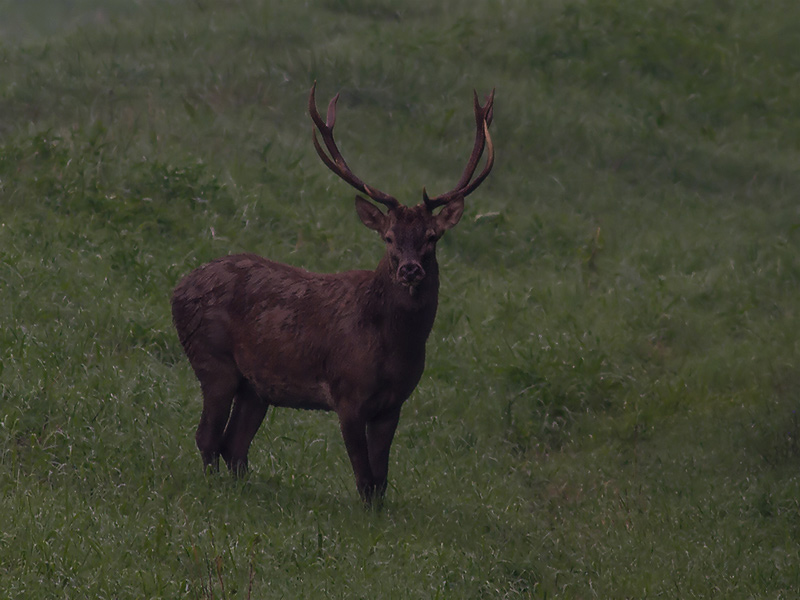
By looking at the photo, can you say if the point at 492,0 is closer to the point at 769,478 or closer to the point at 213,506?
the point at 769,478

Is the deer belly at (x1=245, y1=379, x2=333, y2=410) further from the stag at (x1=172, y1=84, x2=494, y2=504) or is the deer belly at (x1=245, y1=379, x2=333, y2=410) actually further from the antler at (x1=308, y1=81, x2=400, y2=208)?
the antler at (x1=308, y1=81, x2=400, y2=208)

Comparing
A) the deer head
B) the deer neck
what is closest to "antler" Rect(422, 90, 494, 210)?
the deer head

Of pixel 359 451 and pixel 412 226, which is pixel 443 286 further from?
pixel 412 226

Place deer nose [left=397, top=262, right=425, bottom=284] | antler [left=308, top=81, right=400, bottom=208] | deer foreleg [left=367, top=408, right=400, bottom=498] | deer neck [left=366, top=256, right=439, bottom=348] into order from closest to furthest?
deer nose [left=397, top=262, right=425, bottom=284] → deer neck [left=366, top=256, right=439, bottom=348] → antler [left=308, top=81, right=400, bottom=208] → deer foreleg [left=367, top=408, right=400, bottom=498]

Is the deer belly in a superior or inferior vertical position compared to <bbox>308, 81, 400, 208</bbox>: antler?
inferior

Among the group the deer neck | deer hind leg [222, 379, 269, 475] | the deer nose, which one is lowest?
deer hind leg [222, 379, 269, 475]

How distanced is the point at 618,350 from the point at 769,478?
2.54 metres

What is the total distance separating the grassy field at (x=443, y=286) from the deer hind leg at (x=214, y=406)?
19cm

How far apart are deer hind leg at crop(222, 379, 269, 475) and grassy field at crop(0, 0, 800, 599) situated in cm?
22

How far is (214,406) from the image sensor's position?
8.48 metres

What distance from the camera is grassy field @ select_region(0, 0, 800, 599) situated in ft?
24.9

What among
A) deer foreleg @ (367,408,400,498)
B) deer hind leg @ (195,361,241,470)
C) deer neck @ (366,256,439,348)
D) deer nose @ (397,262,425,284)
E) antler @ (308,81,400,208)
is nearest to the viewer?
deer nose @ (397,262,425,284)

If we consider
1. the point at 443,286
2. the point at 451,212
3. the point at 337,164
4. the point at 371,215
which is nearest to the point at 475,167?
the point at 451,212

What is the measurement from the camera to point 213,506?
7645 millimetres
